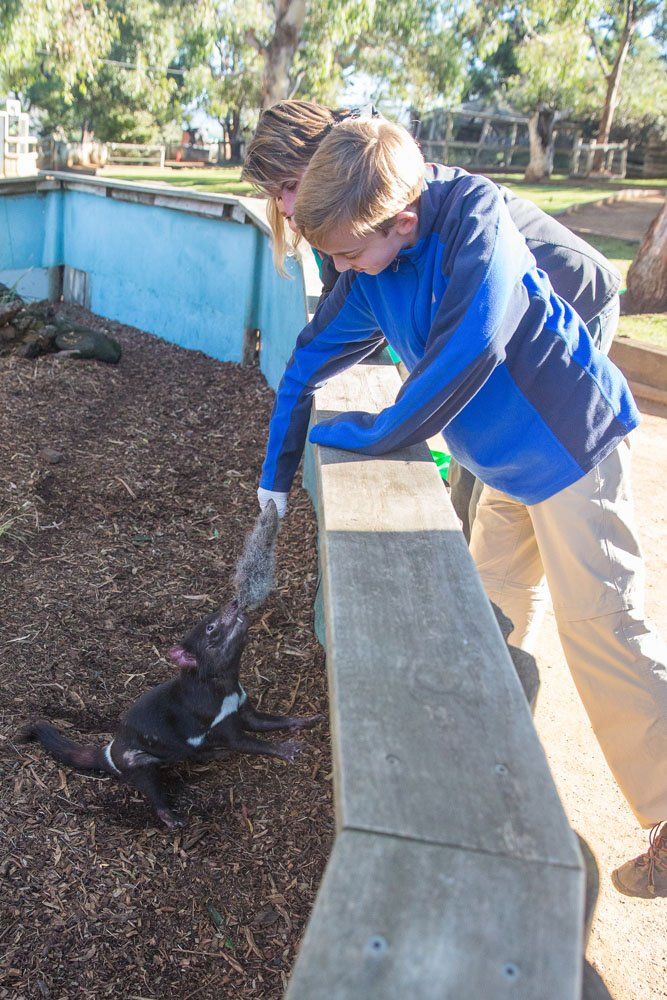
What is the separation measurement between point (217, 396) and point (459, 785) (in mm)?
5807

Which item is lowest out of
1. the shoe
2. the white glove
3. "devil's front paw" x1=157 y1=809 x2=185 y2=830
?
"devil's front paw" x1=157 y1=809 x2=185 y2=830

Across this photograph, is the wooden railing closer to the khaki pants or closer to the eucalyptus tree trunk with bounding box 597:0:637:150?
the khaki pants

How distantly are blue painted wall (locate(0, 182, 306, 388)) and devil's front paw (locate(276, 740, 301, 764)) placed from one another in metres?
2.88

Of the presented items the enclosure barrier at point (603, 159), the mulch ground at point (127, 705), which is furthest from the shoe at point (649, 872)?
the enclosure barrier at point (603, 159)

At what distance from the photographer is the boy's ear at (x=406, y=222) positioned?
198cm

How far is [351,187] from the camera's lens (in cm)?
188

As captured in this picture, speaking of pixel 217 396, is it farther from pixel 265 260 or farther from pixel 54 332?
pixel 54 332

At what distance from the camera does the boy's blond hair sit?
189cm

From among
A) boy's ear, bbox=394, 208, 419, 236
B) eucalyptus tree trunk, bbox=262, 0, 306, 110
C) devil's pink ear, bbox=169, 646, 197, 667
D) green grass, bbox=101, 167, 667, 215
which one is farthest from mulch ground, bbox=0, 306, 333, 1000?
green grass, bbox=101, 167, 667, 215

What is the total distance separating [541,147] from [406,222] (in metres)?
29.1

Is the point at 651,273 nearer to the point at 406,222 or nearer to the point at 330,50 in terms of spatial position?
the point at 406,222

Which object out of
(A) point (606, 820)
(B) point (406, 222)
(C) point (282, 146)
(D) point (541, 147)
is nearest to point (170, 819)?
(A) point (606, 820)

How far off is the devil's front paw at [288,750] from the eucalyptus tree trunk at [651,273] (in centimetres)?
795

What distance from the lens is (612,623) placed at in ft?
7.42
